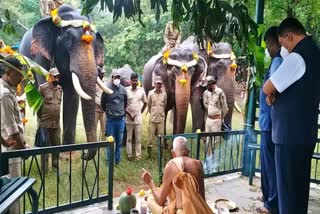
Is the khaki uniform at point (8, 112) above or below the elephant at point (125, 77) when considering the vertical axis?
below

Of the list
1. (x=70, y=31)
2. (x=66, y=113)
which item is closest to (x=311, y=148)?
(x=70, y=31)

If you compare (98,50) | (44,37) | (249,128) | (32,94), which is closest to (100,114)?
(98,50)

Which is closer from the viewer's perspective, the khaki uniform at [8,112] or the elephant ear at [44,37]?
the khaki uniform at [8,112]

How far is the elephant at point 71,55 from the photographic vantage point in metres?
5.44

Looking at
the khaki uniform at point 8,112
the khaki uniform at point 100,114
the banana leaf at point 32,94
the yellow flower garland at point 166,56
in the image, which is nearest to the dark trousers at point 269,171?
the banana leaf at point 32,94

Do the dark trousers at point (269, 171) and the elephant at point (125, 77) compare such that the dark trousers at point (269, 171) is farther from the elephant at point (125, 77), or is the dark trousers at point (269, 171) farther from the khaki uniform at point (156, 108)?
the elephant at point (125, 77)

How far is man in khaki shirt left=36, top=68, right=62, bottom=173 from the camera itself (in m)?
5.09

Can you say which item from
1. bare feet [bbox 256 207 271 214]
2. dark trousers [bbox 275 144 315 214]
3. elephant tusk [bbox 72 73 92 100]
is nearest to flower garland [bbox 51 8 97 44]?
elephant tusk [bbox 72 73 92 100]

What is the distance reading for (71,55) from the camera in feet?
18.1

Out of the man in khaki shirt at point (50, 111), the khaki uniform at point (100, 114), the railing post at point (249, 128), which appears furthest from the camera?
the khaki uniform at point (100, 114)

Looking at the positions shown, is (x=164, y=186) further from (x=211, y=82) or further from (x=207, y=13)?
(x=211, y=82)

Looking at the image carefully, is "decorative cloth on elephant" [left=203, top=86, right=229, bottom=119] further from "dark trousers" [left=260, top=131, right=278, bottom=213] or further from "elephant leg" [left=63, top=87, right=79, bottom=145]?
"dark trousers" [left=260, top=131, right=278, bottom=213]

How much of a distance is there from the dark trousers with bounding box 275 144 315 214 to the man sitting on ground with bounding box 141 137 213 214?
589 millimetres

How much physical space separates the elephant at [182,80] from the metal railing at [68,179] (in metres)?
1.85
